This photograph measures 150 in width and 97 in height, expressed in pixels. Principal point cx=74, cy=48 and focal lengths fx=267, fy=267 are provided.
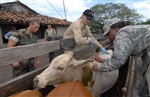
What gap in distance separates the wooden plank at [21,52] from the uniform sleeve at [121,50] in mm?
837

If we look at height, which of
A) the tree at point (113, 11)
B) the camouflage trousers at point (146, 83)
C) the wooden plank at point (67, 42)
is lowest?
the camouflage trousers at point (146, 83)

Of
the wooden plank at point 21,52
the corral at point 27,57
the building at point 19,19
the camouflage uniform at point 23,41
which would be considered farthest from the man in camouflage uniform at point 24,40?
the building at point 19,19

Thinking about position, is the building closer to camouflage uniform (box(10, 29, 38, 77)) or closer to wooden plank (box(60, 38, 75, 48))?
camouflage uniform (box(10, 29, 38, 77))

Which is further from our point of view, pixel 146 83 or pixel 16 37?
pixel 16 37

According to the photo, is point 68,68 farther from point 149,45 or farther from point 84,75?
point 149,45

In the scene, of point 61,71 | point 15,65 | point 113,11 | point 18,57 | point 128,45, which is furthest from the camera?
point 113,11

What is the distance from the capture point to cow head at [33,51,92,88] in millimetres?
3238

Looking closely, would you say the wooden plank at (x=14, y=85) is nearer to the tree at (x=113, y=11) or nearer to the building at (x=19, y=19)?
the building at (x=19, y=19)

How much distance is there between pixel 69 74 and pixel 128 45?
90 centimetres

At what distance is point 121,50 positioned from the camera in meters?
3.05

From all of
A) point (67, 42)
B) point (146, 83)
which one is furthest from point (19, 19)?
point (146, 83)

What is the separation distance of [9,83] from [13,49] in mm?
372

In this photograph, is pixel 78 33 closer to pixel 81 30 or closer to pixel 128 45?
pixel 81 30

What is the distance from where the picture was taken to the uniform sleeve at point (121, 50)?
3.06 m
